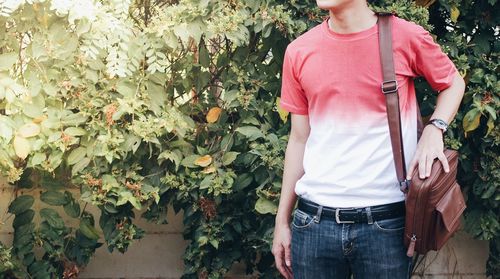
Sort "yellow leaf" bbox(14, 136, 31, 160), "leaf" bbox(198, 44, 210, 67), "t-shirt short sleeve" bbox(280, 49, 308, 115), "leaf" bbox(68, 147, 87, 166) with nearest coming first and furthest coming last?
1. "t-shirt short sleeve" bbox(280, 49, 308, 115)
2. "yellow leaf" bbox(14, 136, 31, 160)
3. "leaf" bbox(68, 147, 87, 166)
4. "leaf" bbox(198, 44, 210, 67)

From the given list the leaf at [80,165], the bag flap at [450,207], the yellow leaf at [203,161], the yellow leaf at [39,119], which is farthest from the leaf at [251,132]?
the bag flap at [450,207]

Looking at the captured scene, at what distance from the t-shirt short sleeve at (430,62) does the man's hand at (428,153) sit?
155mm

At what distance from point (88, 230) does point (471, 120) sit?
1932mm

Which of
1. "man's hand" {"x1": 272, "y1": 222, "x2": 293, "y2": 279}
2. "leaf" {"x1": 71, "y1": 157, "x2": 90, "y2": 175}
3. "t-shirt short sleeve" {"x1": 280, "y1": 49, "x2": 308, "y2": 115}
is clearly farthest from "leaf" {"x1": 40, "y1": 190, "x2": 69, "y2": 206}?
"t-shirt short sleeve" {"x1": 280, "y1": 49, "x2": 308, "y2": 115}

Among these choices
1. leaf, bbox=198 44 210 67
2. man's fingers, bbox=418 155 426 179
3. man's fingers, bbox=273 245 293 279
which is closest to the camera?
man's fingers, bbox=418 155 426 179

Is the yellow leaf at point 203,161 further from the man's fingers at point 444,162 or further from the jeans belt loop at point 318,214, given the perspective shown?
the man's fingers at point 444,162

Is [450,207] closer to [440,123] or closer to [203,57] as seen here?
[440,123]

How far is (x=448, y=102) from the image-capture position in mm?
2270

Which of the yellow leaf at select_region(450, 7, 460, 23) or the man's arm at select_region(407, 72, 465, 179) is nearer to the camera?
the man's arm at select_region(407, 72, 465, 179)

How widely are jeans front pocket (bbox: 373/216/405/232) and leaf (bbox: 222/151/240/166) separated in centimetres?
139

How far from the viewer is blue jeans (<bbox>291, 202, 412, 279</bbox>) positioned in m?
2.16

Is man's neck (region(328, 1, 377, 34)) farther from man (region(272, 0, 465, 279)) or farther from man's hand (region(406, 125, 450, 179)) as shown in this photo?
man's hand (region(406, 125, 450, 179))

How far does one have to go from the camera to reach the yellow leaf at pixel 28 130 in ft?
11.1

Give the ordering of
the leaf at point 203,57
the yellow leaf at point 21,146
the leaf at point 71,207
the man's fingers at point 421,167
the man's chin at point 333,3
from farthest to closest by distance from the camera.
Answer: the leaf at point 71,207 → the leaf at point 203,57 → the yellow leaf at point 21,146 → the man's chin at point 333,3 → the man's fingers at point 421,167
